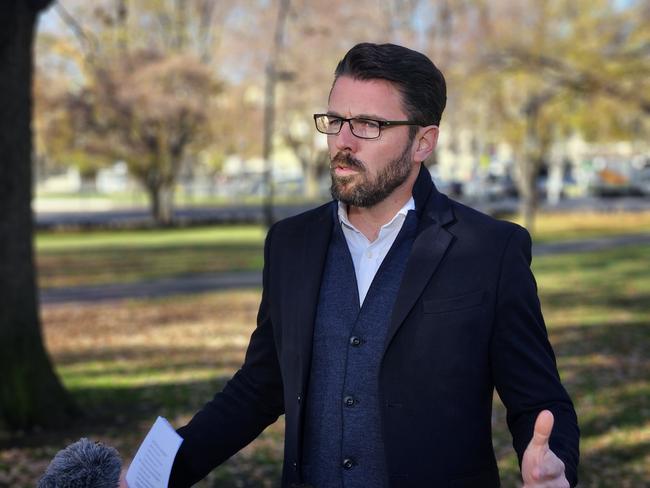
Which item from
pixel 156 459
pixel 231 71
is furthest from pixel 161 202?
pixel 156 459

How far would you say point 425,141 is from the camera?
8.80ft

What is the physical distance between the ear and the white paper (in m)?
1.01

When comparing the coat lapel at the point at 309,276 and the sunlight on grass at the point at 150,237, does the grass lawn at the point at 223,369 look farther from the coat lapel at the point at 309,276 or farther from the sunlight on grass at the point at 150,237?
the sunlight on grass at the point at 150,237

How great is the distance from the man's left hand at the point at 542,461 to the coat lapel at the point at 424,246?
444 millimetres

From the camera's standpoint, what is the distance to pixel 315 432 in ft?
8.59

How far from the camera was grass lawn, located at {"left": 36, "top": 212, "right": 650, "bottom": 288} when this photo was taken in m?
23.1

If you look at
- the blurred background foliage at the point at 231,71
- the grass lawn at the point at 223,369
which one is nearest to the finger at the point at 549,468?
the grass lawn at the point at 223,369

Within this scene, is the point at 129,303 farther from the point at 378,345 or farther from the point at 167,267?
the point at 378,345

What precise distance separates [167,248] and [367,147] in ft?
92.1

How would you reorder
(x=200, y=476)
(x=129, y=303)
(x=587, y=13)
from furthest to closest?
(x=587, y=13)
(x=129, y=303)
(x=200, y=476)

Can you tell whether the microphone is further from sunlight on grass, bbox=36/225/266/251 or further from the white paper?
sunlight on grass, bbox=36/225/266/251

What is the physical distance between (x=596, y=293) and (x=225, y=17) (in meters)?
38.6

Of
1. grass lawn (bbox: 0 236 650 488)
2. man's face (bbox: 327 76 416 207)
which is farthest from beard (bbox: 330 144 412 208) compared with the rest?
grass lawn (bbox: 0 236 650 488)

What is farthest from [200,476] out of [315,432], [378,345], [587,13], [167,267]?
[587,13]
